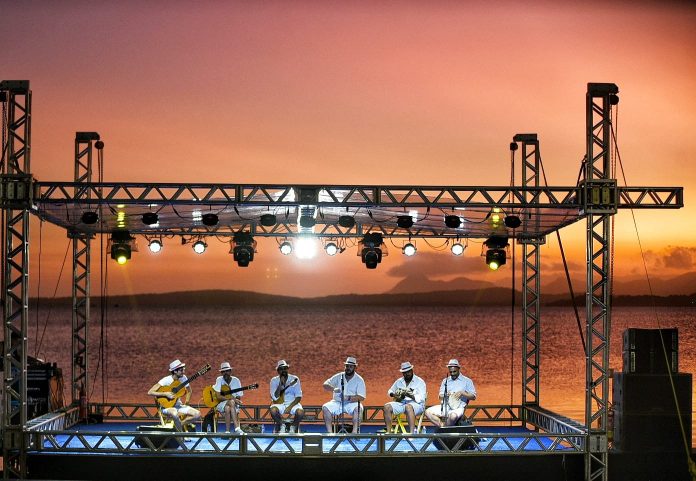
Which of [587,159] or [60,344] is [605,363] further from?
[60,344]

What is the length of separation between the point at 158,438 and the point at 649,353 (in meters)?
7.46

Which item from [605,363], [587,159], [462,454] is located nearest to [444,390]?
[462,454]

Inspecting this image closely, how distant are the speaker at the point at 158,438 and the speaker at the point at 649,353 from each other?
266 inches

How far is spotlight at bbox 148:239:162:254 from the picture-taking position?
1868 centimetres

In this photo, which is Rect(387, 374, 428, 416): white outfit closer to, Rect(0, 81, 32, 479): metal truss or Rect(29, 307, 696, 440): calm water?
Rect(0, 81, 32, 479): metal truss

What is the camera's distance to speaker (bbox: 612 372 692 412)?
15.5 m

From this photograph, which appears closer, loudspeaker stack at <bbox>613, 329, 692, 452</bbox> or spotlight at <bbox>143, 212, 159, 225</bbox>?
loudspeaker stack at <bbox>613, 329, 692, 452</bbox>

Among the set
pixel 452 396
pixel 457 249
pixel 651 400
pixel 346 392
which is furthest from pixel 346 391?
pixel 651 400

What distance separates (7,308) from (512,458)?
773 cm

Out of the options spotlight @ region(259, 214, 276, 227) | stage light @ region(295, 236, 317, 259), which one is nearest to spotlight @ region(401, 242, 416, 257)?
stage light @ region(295, 236, 317, 259)

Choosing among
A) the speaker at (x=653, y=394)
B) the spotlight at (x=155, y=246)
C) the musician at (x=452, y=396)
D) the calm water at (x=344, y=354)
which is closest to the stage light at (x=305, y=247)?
the spotlight at (x=155, y=246)

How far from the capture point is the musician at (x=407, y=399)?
54.2ft

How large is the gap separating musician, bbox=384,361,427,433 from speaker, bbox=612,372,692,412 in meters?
3.13

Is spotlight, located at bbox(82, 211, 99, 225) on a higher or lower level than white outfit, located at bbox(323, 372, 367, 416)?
higher
